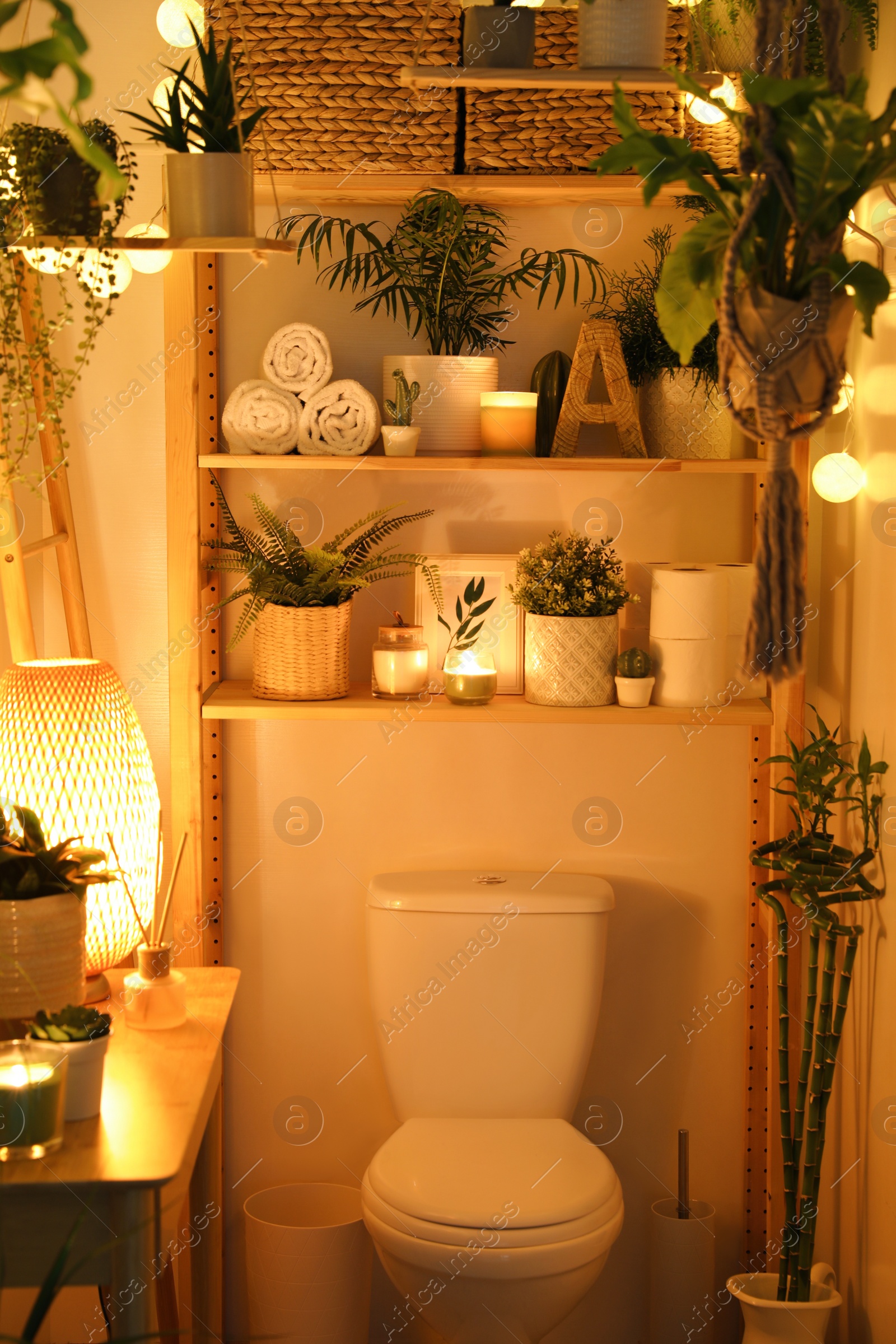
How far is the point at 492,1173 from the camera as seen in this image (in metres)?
1.76

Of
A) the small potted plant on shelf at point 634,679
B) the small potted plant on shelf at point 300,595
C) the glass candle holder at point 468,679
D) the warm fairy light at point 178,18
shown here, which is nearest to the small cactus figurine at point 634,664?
the small potted plant on shelf at point 634,679

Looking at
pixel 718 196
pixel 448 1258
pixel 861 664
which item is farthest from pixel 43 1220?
pixel 861 664

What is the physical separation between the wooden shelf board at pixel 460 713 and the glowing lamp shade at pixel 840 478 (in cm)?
37

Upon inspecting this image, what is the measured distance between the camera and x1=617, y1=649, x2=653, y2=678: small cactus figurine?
1.92 m

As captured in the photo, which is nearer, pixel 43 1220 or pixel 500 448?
pixel 43 1220

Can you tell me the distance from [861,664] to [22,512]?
4.78ft

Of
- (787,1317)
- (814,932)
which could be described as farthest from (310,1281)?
(814,932)

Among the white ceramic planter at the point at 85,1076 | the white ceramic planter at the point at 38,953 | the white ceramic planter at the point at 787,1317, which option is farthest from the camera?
the white ceramic planter at the point at 787,1317

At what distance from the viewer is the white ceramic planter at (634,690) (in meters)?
1.92

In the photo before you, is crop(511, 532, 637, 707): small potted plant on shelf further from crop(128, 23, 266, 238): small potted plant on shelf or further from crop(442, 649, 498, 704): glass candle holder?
crop(128, 23, 266, 238): small potted plant on shelf

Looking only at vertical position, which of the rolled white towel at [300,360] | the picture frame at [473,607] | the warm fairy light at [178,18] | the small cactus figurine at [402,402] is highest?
the warm fairy light at [178,18]

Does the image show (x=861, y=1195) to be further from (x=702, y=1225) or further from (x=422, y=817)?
(x=422, y=817)

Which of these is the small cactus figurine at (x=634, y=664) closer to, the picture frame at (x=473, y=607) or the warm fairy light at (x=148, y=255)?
the picture frame at (x=473, y=607)

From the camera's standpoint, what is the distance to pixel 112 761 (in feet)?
5.60
